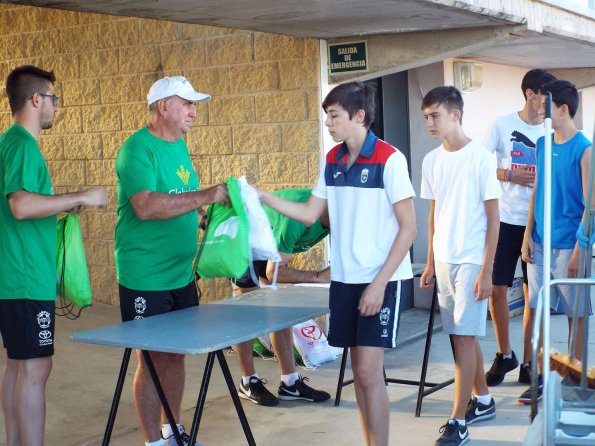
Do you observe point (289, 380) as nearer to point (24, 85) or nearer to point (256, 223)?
point (256, 223)

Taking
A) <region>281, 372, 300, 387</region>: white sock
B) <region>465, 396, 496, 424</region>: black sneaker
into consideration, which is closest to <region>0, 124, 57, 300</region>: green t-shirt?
<region>281, 372, 300, 387</region>: white sock

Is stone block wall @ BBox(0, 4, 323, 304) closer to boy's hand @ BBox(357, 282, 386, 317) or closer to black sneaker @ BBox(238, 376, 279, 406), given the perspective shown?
black sneaker @ BBox(238, 376, 279, 406)

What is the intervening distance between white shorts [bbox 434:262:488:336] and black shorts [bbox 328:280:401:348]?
0.81m

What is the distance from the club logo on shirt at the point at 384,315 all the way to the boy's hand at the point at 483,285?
91cm

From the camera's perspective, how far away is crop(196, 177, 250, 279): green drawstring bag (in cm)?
455

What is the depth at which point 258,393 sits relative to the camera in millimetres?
6145

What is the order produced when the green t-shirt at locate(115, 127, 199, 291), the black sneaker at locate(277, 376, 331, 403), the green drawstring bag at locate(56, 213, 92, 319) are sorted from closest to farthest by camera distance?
1. the green drawstring bag at locate(56, 213, 92, 319)
2. the green t-shirt at locate(115, 127, 199, 291)
3. the black sneaker at locate(277, 376, 331, 403)

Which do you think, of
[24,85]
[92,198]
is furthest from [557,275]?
[24,85]

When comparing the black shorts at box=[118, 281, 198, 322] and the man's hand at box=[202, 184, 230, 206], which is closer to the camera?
the man's hand at box=[202, 184, 230, 206]

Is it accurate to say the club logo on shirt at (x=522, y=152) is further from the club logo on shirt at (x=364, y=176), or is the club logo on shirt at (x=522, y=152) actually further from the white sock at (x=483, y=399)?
the club logo on shirt at (x=364, y=176)

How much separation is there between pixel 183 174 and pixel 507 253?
2.56 metres

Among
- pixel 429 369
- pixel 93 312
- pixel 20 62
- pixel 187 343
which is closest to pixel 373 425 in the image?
pixel 187 343

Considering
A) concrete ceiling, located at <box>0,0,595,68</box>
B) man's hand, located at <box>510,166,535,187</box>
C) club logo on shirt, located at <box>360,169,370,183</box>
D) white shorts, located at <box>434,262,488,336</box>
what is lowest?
white shorts, located at <box>434,262,488,336</box>

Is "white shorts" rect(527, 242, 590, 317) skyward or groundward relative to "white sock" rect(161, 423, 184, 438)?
skyward
